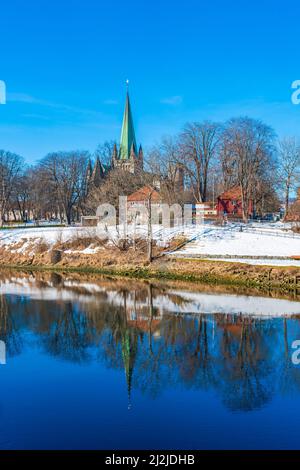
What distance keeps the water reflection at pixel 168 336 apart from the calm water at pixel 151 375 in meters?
0.05

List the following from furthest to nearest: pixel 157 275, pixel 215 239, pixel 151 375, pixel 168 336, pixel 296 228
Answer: pixel 296 228, pixel 215 239, pixel 157 275, pixel 168 336, pixel 151 375

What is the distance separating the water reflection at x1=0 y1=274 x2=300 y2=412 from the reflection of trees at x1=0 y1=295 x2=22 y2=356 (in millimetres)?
36

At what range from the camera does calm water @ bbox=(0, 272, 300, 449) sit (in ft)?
32.1

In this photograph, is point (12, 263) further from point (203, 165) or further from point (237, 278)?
point (203, 165)

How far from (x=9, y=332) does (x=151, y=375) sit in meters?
7.87

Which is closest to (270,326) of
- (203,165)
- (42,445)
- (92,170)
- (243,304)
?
(243,304)

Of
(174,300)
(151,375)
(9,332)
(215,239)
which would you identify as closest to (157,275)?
(215,239)

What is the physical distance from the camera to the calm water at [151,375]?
32.1 feet

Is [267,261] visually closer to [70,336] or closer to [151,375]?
[70,336]

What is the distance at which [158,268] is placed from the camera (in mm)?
33656

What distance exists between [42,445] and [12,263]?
35123 mm
